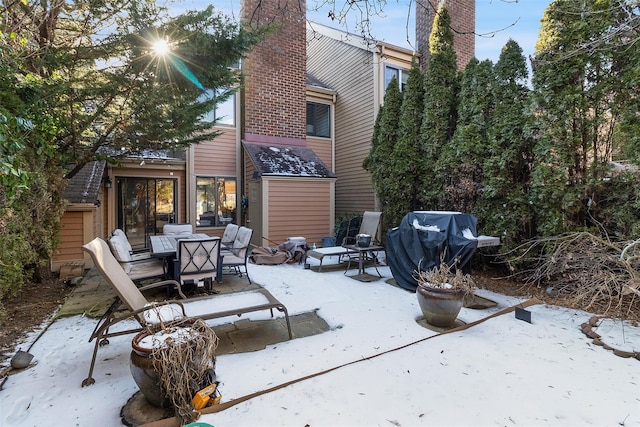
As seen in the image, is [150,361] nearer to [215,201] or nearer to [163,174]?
[215,201]

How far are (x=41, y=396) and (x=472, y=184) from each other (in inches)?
271

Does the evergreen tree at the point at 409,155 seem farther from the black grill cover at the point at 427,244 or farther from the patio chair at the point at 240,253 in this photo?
the patio chair at the point at 240,253

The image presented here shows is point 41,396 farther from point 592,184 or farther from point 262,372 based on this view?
point 592,184

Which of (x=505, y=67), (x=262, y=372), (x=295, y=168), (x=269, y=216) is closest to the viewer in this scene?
(x=262, y=372)

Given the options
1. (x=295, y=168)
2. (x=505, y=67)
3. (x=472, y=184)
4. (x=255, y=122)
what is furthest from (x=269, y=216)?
(x=505, y=67)

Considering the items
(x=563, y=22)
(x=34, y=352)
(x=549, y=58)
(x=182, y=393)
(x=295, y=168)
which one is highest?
(x=563, y=22)

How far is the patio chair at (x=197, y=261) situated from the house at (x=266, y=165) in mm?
3547

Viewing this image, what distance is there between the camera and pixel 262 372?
9.20 ft

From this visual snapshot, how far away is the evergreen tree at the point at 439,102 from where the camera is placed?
23.8ft

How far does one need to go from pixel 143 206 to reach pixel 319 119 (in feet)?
22.9

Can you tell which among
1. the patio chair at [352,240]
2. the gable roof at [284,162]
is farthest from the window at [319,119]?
the patio chair at [352,240]

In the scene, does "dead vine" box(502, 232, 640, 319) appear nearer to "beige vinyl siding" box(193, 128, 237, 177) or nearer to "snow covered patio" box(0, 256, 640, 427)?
"snow covered patio" box(0, 256, 640, 427)

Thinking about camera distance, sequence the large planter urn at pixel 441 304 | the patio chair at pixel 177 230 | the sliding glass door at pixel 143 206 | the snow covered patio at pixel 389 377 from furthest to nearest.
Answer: the sliding glass door at pixel 143 206
the patio chair at pixel 177 230
the large planter urn at pixel 441 304
the snow covered patio at pixel 389 377

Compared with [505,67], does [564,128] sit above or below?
below
